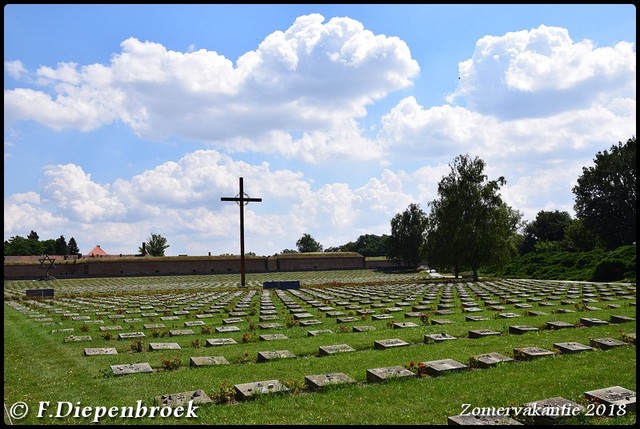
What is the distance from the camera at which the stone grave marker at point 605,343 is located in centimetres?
A: 828

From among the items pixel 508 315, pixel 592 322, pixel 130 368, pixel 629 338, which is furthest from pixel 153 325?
pixel 629 338

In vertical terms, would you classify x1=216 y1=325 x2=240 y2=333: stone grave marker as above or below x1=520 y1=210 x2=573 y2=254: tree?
below

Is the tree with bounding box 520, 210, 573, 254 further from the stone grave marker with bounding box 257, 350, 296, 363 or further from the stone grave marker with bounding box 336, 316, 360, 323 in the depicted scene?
the stone grave marker with bounding box 257, 350, 296, 363

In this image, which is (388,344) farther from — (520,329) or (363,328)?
(520,329)

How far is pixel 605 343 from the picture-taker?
27.4ft

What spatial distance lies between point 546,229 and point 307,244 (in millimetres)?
48275

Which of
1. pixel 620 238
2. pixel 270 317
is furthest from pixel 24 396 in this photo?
pixel 620 238

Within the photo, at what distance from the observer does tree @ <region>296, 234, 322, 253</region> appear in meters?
107

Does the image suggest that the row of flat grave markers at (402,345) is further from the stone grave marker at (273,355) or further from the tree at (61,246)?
the tree at (61,246)

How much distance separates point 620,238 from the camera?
48.1 metres

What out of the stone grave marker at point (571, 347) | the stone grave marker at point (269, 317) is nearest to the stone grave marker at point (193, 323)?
the stone grave marker at point (269, 317)

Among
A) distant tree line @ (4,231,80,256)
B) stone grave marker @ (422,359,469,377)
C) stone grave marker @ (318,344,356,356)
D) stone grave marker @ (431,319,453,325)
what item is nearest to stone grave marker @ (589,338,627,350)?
stone grave marker @ (422,359,469,377)

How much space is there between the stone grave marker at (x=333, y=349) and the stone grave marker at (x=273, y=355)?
480 mm

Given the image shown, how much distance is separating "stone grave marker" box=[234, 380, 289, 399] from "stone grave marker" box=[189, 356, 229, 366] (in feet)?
6.13
